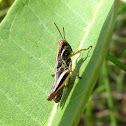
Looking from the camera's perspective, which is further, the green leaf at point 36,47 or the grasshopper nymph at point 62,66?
the grasshopper nymph at point 62,66

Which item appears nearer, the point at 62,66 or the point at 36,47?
the point at 36,47

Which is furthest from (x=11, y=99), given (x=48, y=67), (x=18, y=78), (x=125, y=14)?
(x=125, y=14)

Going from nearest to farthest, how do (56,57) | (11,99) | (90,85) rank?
(90,85)
(11,99)
(56,57)

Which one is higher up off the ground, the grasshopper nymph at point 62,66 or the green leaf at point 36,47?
the green leaf at point 36,47

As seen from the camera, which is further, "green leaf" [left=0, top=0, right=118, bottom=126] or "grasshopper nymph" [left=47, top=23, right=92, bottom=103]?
"grasshopper nymph" [left=47, top=23, right=92, bottom=103]

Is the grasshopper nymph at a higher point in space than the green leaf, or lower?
lower

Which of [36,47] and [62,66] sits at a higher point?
[36,47]

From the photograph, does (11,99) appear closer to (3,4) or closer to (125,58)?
(3,4)

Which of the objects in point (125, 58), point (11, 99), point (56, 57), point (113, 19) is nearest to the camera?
point (113, 19)
